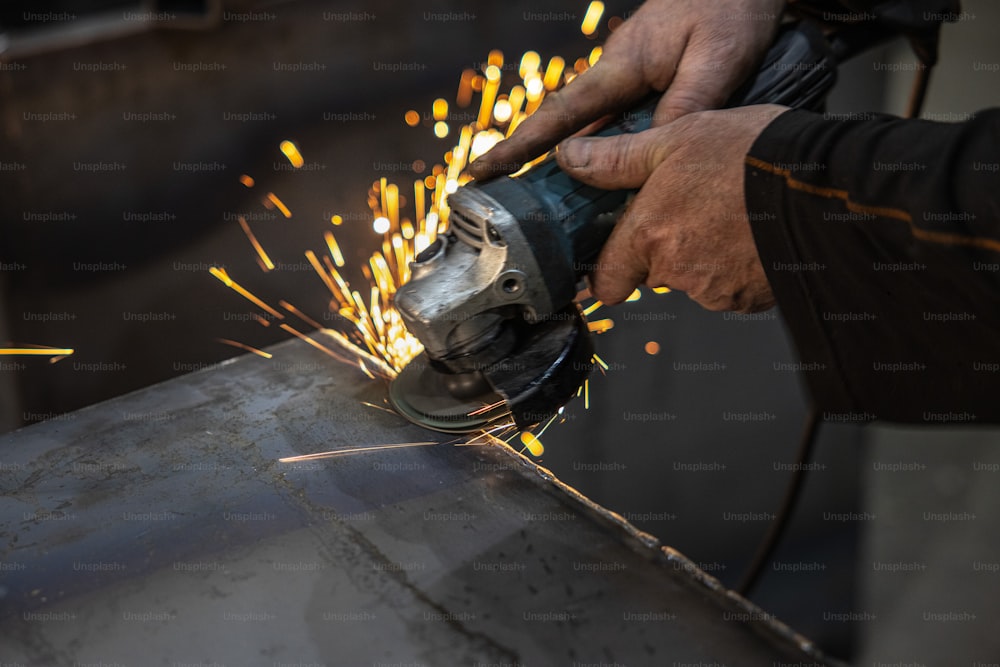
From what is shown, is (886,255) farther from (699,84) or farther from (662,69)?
(662,69)

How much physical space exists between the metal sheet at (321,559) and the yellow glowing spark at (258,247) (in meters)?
1.42

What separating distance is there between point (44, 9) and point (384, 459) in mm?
2084

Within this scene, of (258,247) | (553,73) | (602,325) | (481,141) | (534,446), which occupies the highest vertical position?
(553,73)

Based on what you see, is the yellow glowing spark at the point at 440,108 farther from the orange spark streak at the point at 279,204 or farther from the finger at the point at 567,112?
the finger at the point at 567,112

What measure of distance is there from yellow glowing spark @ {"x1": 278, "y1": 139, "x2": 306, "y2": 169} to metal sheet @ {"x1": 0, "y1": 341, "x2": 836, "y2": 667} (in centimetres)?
152

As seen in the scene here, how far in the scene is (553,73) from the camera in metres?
3.18

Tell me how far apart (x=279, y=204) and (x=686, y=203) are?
187 cm

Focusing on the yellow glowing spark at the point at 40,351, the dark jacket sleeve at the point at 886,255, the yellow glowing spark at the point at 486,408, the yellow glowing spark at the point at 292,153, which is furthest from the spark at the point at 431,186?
the dark jacket sleeve at the point at 886,255

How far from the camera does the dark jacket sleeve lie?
100 cm

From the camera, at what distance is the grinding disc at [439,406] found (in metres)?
1.42

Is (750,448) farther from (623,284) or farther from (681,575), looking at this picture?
(681,575)

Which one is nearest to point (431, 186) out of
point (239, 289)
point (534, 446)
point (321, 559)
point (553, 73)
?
point (553, 73)

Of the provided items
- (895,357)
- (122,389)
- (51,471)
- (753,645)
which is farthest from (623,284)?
(122,389)

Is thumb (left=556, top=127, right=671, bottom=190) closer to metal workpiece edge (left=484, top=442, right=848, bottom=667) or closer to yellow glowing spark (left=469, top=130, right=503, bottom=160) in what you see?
metal workpiece edge (left=484, top=442, right=848, bottom=667)
